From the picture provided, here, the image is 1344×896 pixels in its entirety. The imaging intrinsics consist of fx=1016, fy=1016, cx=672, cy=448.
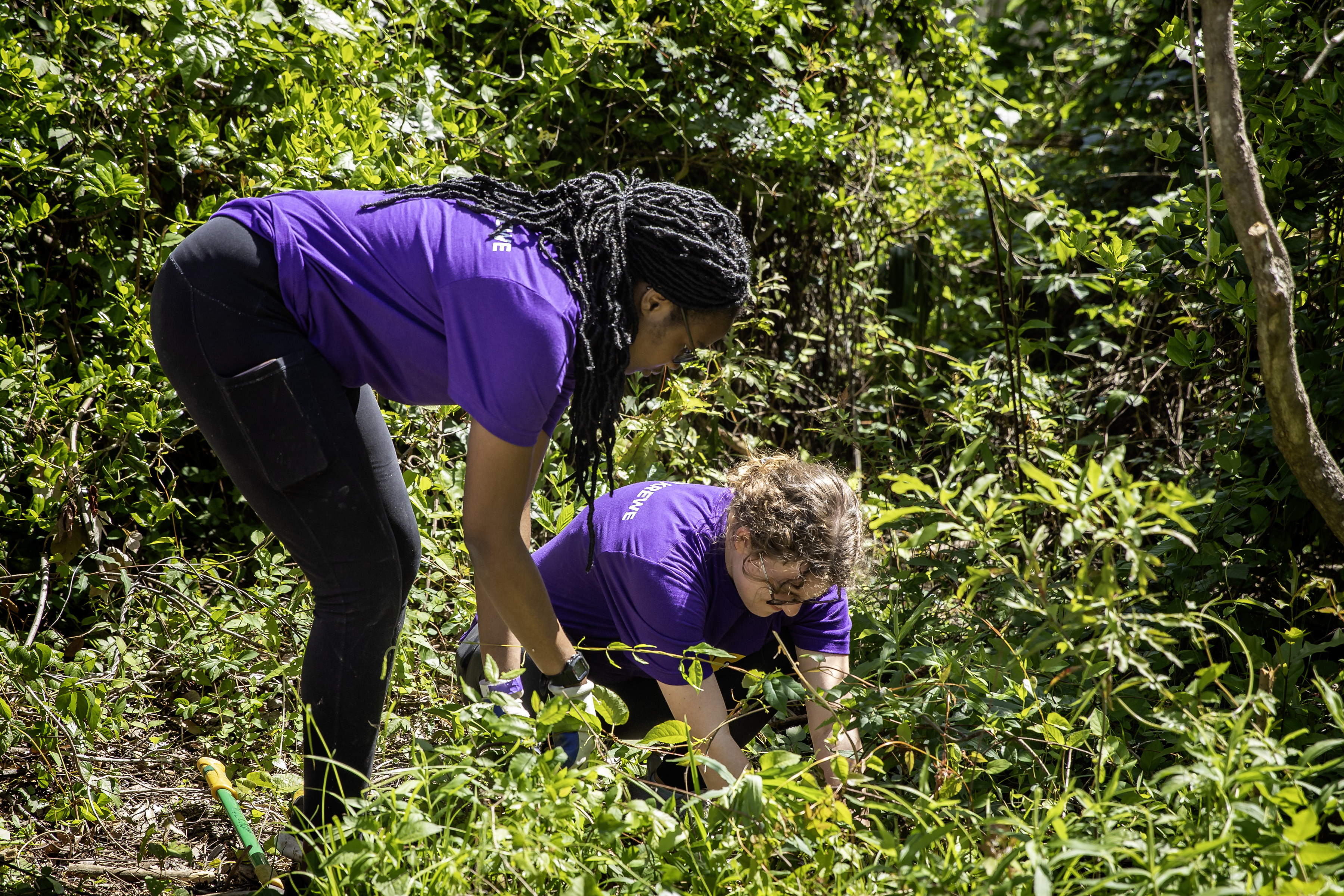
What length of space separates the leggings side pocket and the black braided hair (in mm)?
348

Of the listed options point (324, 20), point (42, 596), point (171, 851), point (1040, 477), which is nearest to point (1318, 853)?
point (1040, 477)

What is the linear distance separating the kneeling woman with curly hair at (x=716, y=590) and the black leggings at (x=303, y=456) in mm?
418

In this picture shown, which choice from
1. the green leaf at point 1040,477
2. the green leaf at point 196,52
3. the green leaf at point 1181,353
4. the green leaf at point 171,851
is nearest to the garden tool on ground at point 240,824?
the green leaf at point 171,851

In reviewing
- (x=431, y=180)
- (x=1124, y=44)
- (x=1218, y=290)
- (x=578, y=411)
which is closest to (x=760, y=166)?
(x=431, y=180)

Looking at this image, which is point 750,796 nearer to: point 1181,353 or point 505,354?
point 505,354

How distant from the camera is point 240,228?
162 cm

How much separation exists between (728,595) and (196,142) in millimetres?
1940

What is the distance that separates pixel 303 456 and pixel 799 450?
6.91ft

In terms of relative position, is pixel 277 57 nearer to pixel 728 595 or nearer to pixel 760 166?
pixel 760 166

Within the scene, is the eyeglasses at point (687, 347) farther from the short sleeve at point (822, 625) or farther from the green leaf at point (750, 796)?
the green leaf at point (750, 796)

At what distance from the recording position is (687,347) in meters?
1.78

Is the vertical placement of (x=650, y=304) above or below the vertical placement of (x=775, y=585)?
above

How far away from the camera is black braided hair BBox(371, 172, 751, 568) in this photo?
1.66 meters

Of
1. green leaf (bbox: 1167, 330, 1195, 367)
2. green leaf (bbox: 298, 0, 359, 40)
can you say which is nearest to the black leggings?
green leaf (bbox: 298, 0, 359, 40)
